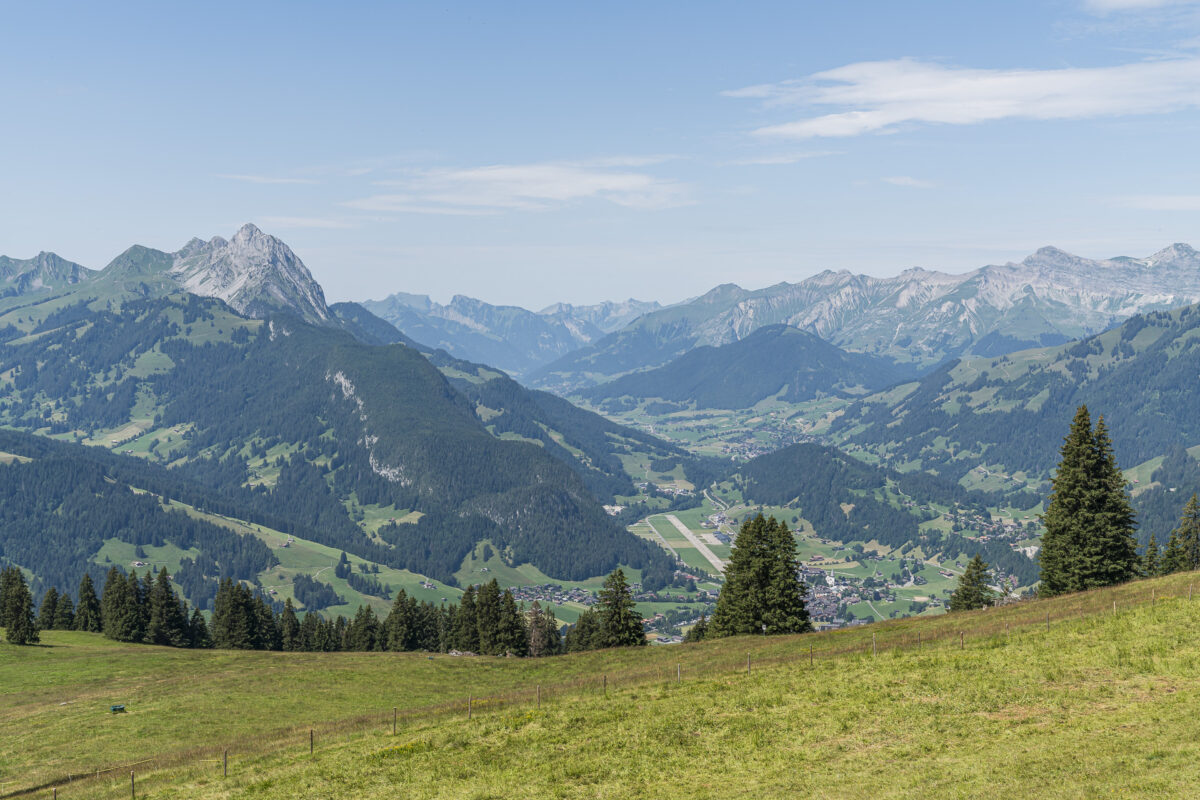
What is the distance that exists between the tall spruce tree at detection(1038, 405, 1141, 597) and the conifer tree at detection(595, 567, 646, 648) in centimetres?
4828

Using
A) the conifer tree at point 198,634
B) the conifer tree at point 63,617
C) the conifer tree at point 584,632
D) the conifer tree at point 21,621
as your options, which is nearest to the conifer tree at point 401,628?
the conifer tree at point 584,632

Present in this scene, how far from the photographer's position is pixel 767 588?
330ft

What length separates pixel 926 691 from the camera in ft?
158

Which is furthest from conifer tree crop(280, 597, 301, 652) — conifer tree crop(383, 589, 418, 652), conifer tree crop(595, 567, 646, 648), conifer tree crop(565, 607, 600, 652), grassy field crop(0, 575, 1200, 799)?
grassy field crop(0, 575, 1200, 799)

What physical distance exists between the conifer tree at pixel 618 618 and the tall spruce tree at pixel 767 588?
10.8 meters

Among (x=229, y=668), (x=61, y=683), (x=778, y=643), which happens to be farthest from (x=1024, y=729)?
(x=61, y=683)

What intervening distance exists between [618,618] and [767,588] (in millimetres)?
19493

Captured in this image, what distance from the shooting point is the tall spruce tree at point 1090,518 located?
290 ft

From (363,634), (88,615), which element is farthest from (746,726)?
(88,615)

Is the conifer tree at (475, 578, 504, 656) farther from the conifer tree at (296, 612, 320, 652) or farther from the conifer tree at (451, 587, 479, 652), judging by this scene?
the conifer tree at (296, 612, 320, 652)

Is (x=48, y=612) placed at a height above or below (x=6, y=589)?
below

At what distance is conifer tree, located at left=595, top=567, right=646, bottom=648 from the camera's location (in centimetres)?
10631

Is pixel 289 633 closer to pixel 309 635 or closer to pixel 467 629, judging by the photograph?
pixel 309 635

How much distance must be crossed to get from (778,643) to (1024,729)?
132 feet
